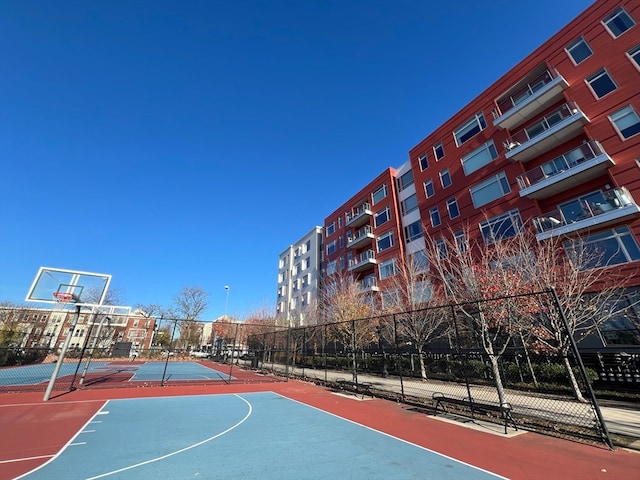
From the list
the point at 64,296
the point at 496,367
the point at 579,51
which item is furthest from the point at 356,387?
the point at 579,51

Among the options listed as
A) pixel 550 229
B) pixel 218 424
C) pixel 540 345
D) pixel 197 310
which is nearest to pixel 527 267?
pixel 540 345

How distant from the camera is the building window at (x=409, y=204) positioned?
29533 mm

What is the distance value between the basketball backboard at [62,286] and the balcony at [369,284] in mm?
22862

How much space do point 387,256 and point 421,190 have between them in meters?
7.83

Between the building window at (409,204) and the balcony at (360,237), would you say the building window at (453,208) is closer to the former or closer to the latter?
the building window at (409,204)

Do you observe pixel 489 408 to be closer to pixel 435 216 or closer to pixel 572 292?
pixel 572 292

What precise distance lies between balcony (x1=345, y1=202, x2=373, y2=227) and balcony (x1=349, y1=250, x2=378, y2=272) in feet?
15.4

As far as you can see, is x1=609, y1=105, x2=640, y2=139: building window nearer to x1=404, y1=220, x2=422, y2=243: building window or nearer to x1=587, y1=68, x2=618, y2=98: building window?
x1=587, y1=68, x2=618, y2=98: building window

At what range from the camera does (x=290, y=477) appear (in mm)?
5086

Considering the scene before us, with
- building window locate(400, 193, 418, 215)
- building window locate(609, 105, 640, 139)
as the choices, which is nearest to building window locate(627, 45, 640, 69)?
building window locate(609, 105, 640, 139)

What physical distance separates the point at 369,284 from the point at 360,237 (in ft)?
20.5

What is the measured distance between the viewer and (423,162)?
29.0 metres

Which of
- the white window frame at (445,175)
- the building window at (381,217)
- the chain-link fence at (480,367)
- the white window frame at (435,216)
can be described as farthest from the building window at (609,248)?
the building window at (381,217)

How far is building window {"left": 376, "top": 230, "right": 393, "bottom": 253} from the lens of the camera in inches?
1222
